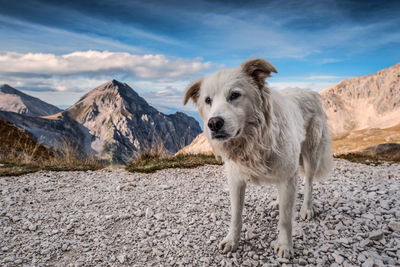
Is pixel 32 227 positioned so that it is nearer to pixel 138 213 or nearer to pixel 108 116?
pixel 138 213

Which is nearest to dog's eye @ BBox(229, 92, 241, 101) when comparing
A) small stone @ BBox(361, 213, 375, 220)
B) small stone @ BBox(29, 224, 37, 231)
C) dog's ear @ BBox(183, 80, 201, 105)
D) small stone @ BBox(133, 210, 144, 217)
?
dog's ear @ BBox(183, 80, 201, 105)

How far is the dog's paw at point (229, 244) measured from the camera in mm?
3514

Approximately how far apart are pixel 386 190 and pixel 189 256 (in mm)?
4636

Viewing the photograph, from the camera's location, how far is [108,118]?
128375 millimetres

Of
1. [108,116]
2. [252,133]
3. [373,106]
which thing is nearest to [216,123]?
[252,133]

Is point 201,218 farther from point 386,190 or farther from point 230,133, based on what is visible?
point 386,190

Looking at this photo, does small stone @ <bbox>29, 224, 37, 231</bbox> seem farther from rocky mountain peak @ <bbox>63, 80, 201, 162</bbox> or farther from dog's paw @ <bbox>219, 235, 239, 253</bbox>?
rocky mountain peak @ <bbox>63, 80, 201, 162</bbox>

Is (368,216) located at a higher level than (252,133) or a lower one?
lower

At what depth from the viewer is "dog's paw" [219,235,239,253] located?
11.5 ft

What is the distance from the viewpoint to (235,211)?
3.51 metres

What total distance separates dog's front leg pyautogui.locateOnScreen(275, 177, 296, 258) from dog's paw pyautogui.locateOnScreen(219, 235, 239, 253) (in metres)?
0.60

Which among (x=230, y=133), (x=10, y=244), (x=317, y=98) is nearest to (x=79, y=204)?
(x=10, y=244)

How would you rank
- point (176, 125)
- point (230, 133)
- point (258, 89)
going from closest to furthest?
point (230, 133) < point (258, 89) < point (176, 125)

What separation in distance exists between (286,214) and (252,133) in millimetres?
1317
